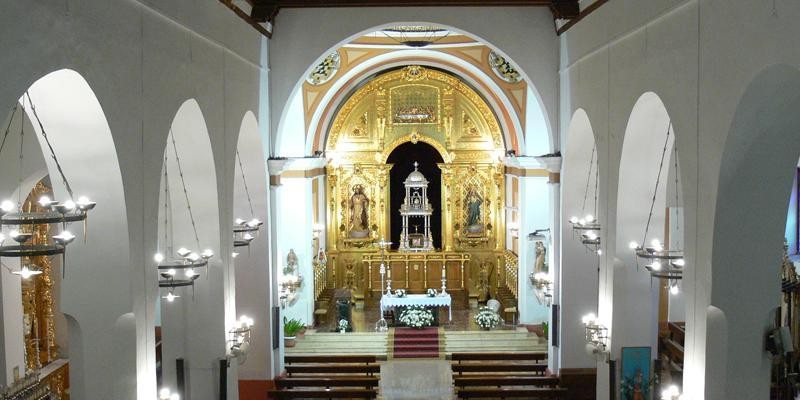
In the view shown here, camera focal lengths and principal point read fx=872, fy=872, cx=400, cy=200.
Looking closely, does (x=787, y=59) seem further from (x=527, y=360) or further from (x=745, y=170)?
(x=527, y=360)

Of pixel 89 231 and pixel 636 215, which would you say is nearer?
pixel 89 231

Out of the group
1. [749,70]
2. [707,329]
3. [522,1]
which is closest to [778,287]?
[707,329]

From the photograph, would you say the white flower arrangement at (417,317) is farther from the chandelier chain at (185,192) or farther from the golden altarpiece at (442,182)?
the chandelier chain at (185,192)

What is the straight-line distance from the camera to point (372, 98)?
93.0ft

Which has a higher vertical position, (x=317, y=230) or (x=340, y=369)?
(x=317, y=230)

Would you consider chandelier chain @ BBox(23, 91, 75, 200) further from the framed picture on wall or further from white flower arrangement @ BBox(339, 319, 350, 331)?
white flower arrangement @ BBox(339, 319, 350, 331)

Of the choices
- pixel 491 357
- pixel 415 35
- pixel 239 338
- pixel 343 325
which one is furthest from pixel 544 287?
pixel 415 35

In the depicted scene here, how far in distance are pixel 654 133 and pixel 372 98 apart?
1661 centimetres

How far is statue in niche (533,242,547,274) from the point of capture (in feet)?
74.0

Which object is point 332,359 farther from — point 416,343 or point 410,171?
point 410,171

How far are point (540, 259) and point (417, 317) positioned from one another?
3722 mm

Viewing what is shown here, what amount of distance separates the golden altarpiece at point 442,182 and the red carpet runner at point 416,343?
5.42 m

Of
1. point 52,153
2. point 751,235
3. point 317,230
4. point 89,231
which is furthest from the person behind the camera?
point 317,230

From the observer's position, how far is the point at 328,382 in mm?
19531
